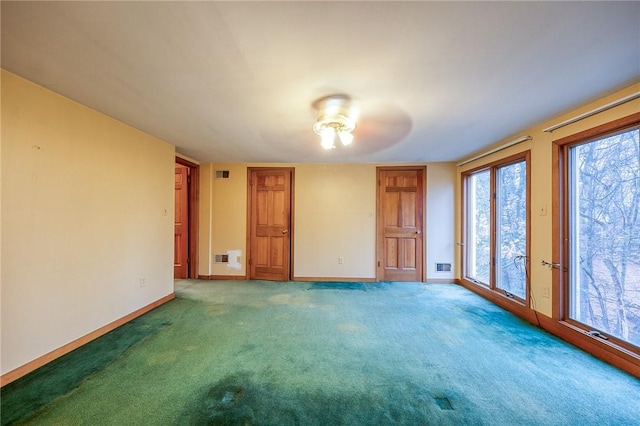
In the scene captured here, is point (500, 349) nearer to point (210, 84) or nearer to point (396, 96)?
point (396, 96)

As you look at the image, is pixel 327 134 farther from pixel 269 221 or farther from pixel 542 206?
pixel 269 221

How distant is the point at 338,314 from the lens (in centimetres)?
307

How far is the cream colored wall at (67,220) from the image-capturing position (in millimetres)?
1815

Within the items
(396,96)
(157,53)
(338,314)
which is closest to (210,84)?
(157,53)

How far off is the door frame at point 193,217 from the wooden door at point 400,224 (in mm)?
3387

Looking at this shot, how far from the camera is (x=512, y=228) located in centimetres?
331

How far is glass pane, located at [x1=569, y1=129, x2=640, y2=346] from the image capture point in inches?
80.8

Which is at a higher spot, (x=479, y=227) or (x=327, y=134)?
(x=327, y=134)

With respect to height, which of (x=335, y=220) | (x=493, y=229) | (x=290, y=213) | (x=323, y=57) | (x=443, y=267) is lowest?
(x=443, y=267)

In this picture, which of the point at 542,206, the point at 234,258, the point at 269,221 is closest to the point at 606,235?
the point at 542,206

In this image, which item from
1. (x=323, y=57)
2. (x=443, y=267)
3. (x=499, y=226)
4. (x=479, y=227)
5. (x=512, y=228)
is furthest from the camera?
(x=443, y=267)

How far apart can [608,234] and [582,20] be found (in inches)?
76.3

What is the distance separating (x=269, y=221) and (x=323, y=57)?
11.6ft

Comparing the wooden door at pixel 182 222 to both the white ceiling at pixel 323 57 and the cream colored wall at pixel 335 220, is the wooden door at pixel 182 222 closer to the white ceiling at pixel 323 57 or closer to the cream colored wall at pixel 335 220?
the cream colored wall at pixel 335 220
